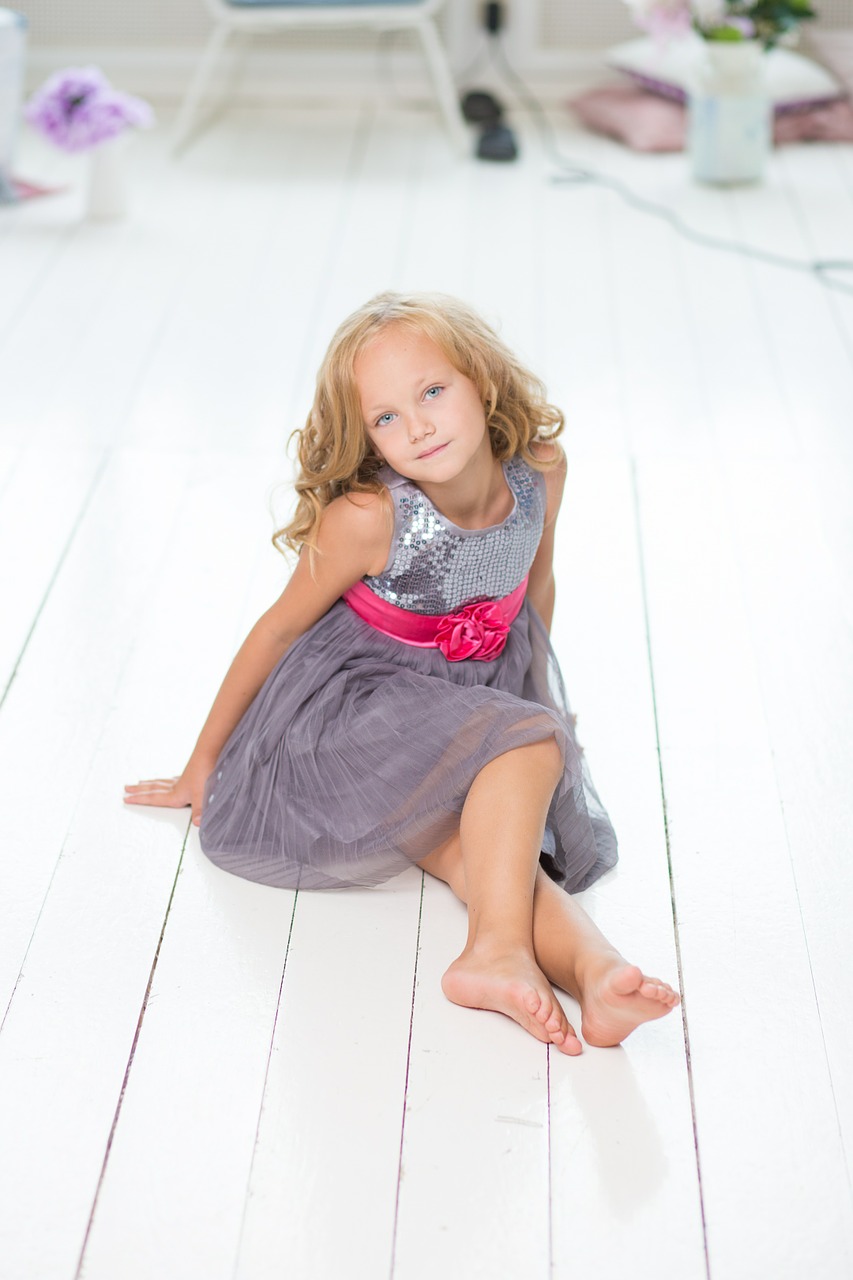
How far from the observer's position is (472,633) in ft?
5.24

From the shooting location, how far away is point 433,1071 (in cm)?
134

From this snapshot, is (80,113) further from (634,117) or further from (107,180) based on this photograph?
(634,117)

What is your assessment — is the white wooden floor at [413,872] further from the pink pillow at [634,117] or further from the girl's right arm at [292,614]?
the pink pillow at [634,117]

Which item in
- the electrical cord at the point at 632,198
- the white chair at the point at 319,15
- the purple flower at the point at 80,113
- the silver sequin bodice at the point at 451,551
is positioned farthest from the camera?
the white chair at the point at 319,15

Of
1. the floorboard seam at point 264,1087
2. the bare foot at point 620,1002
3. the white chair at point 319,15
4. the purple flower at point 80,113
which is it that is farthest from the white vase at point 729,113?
the bare foot at point 620,1002

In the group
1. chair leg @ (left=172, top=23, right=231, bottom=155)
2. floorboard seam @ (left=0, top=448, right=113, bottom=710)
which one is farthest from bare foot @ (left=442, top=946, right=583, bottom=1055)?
chair leg @ (left=172, top=23, right=231, bottom=155)

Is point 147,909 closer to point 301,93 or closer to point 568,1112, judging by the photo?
point 568,1112

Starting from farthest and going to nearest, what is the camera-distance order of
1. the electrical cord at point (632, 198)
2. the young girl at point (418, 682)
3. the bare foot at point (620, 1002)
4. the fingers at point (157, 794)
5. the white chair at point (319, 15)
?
the white chair at point (319, 15) → the electrical cord at point (632, 198) → the fingers at point (157, 794) → the young girl at point (418, 682) → the bare foot at point (620, 1002)

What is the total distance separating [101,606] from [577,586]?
0.66m

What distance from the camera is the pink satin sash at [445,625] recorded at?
1601mm

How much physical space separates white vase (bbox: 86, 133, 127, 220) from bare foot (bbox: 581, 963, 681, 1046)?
2723 millimetres

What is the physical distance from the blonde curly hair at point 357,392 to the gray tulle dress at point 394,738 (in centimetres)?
5

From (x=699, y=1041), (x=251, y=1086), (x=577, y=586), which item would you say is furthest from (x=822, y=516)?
(x=251, y=1086)

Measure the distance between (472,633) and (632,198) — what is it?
8.04ft
